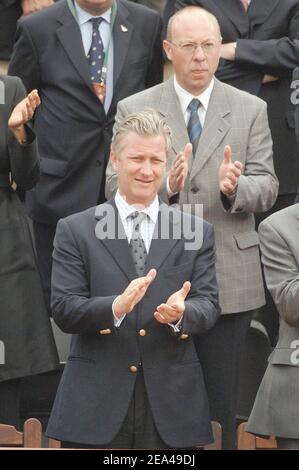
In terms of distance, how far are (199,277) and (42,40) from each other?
2025mm

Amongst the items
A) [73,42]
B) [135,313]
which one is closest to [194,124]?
[73,42]

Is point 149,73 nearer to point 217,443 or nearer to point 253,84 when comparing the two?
point 253,84

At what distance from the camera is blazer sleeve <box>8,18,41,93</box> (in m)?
7.51

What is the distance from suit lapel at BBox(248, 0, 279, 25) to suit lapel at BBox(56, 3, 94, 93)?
91cm

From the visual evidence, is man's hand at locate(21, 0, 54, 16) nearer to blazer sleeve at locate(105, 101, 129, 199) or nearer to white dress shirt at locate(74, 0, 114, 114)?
white dress shirt at locate(74, 0, 114, 114)

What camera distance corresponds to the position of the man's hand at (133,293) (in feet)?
18.5

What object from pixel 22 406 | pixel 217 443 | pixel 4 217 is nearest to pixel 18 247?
pixel 4 217

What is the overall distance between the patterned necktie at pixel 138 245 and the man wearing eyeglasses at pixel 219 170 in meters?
0.58

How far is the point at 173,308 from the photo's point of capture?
5.69 m

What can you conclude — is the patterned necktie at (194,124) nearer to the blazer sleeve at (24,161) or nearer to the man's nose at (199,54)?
the man's nose at (199,54)

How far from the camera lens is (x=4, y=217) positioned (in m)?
6.80

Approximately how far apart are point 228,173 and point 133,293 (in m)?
1.10

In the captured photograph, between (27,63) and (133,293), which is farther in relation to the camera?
(27,63)

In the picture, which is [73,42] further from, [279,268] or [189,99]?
[279,268]
